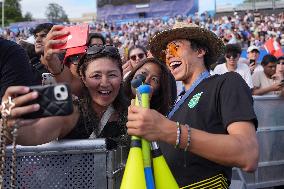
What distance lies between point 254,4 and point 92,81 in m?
43.2

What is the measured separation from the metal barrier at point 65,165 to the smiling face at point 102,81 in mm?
633

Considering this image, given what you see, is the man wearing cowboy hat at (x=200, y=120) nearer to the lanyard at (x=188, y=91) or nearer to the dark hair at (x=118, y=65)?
the lanyard at (x=188, y=91)

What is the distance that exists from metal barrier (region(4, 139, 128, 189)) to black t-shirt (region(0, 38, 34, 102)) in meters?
0.71

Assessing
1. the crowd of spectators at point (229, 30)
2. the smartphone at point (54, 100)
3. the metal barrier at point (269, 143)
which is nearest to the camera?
the smartphone at point (54, 100)


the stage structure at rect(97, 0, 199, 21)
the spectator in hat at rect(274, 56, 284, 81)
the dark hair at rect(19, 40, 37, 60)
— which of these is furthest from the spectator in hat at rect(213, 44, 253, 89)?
the stage structure at rect(97, 0, 199, 21)

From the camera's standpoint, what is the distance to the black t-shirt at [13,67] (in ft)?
8.24

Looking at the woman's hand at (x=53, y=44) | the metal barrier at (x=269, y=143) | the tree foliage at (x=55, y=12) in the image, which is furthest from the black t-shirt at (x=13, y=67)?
the tree foliage at (x=55, y=12)

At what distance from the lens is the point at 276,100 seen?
4895mm

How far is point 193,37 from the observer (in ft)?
8.18

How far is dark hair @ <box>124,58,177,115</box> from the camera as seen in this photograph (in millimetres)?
2990

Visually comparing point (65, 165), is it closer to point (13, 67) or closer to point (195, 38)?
point (13, 67)

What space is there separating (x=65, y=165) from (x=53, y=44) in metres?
0.74

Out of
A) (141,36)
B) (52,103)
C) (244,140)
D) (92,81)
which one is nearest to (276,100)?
(92,81)

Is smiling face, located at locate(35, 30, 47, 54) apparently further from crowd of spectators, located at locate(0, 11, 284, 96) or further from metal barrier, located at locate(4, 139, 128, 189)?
metal barrier, located at locate(4, 139, 128, 189)
